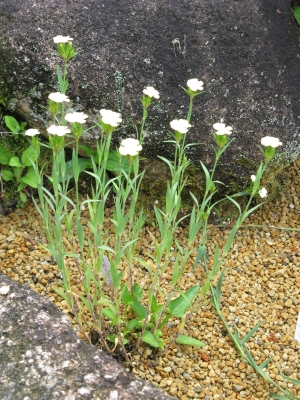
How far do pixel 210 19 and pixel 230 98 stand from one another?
35cm

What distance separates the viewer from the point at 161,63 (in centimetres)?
230

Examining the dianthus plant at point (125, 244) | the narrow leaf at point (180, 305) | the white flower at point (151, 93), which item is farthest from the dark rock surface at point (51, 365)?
the white flower at point (151, 93)

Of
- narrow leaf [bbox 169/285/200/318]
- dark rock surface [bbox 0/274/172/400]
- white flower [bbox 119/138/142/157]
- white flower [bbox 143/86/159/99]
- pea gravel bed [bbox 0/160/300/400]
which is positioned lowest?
pea gravel bed [bbox 0/160/300/400]

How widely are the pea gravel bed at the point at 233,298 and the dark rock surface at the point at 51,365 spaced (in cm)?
45

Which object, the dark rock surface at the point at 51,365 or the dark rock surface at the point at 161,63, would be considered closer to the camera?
the dark rock surface at the point at 51,365

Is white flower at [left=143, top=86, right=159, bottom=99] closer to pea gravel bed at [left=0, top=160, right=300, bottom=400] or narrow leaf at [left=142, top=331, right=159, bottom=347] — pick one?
narrow leaf at [left=142, top=331, right=159, bottom=347]

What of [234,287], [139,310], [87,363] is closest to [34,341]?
[87,363]

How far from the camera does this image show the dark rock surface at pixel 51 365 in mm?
1449

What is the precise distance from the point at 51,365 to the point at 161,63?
1340 mm

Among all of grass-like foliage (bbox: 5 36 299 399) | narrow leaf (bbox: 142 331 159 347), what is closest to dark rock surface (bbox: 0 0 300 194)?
grass-like foliage (bbox: 5 36 299 399)

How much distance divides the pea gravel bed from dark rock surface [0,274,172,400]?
17.8 inches

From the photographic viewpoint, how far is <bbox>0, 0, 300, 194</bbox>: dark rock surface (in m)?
2.28

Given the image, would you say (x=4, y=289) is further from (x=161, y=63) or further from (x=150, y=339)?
(x=161, y=63)

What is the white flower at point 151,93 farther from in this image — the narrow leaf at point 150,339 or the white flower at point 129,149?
the narrow leaf at point 150,339
